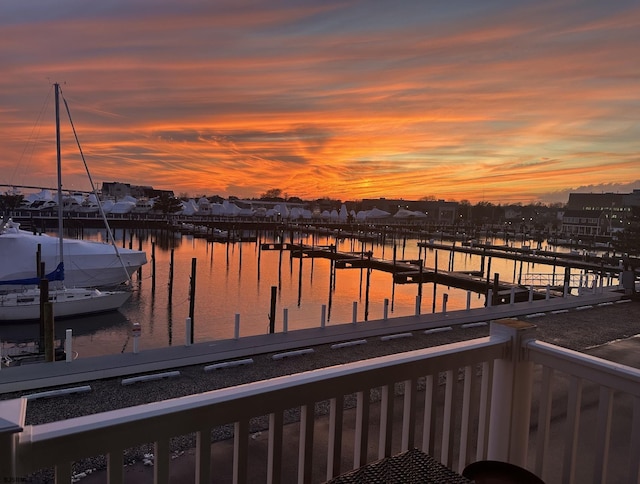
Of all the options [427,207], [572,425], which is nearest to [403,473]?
[572,425]

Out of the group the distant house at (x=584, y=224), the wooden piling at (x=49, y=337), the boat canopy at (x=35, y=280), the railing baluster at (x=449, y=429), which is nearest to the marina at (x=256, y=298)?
the boat canopy at (x=35, y=280)

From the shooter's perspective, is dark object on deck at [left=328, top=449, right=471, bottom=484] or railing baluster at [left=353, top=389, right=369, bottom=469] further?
railing baluster at [left=353, top=389, right=369, bottom=469]

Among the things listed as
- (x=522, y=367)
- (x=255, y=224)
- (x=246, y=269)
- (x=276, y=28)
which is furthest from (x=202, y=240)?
(x=522, y=367)

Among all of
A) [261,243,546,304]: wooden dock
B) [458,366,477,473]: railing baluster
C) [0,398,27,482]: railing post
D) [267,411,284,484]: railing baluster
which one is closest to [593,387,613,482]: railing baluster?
[458,366,477,473]: railing baluster

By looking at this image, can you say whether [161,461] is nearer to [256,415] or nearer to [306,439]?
[256,415]

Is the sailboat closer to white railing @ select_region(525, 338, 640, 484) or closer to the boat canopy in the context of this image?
the boat canopy

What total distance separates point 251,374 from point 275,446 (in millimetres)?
7373

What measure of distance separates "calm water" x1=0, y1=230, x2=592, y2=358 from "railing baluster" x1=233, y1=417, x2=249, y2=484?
18.7 meters

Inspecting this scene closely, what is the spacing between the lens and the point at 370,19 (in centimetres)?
1116

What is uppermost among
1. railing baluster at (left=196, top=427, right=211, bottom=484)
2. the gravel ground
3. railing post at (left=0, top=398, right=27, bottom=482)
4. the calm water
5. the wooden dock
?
railing post at (left=0, top=398, right=27, bottom=482)

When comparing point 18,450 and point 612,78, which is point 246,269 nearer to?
point 612,78

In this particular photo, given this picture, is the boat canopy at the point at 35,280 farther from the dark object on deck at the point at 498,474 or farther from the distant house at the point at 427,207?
the distant house at the point at 427,207

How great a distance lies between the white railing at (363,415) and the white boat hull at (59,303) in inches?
883

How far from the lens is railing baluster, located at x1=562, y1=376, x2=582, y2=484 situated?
230 cm
